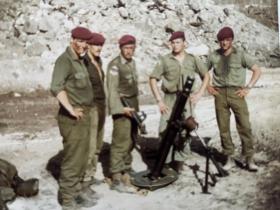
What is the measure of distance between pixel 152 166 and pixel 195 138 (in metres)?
0.25

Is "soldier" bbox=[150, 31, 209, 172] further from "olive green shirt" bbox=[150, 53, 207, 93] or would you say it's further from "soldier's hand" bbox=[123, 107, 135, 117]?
"soldier's hand" bbox=[123, 107, 135, 117]

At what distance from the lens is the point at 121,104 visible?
10.7 ft

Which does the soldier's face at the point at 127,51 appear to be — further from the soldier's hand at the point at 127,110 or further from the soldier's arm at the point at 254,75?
the soldier's arm at the point at 254,75

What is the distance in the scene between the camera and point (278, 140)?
10.8 feet

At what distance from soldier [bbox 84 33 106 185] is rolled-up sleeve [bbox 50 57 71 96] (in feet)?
0.67

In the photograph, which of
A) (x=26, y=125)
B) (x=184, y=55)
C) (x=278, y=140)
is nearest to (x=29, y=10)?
(x=26, y=125)

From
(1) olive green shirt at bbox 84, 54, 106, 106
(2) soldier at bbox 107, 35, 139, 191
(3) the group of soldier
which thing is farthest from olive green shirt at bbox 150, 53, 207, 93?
(1) olive green shirt at bbox 84, 54, 106, 106

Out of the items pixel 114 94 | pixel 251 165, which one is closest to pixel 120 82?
pixel 114 94

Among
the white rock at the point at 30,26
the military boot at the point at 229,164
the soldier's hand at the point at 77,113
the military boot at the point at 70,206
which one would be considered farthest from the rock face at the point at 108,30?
the military boot at the point at 70,206

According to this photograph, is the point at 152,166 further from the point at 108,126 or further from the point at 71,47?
the point at 71,47

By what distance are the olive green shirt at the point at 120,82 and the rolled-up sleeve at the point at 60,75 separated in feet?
1.02

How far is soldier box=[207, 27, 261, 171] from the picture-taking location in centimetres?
333

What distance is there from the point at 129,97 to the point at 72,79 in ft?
1.17

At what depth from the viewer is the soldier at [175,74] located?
3277mm
